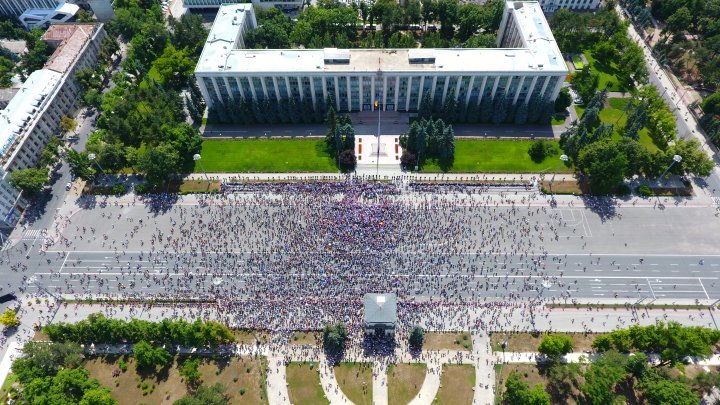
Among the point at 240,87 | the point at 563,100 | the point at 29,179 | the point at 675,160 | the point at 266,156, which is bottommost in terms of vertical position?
the point at 266,156

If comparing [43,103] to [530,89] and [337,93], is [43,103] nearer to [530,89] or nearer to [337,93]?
[337,93]

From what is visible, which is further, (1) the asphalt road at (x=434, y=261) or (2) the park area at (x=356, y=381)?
(1) the asphalt road at (x=434, y=261)

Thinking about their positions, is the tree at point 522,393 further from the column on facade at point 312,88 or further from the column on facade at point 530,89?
the column on facade at point 312,88

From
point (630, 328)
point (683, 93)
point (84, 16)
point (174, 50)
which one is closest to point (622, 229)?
point (630, 328)

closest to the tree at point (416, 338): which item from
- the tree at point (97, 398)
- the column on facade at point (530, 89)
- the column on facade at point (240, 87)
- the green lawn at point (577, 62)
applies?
the tree at point (97, 398)

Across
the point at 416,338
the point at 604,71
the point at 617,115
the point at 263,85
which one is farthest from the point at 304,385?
the point at 604,71
